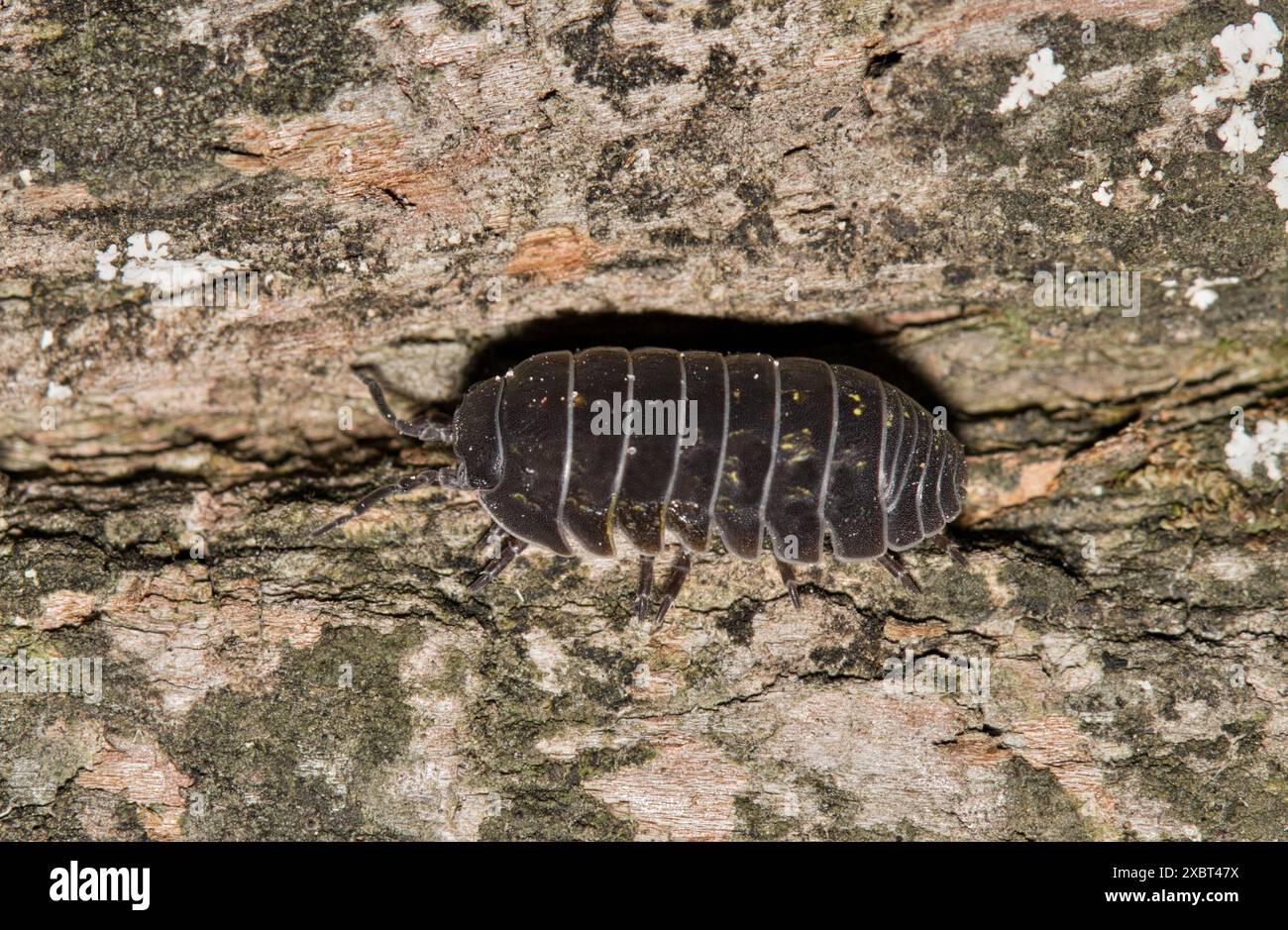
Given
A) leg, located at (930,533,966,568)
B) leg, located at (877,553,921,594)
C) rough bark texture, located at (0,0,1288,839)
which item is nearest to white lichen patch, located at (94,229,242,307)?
rough bark texture, located at (0,0,1288,839)

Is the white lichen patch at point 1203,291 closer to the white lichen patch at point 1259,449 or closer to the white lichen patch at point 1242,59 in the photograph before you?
the white lichen patch at point 1259,449

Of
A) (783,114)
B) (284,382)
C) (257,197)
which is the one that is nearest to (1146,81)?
(783,114)

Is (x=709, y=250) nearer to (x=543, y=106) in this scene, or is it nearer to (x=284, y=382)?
(x=543, y=106)

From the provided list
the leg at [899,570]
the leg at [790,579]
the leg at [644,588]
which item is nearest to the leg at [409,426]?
the leg at [644,588]

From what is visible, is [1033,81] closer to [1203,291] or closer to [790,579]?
[1203,291]

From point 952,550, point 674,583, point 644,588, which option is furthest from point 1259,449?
point 644,588
